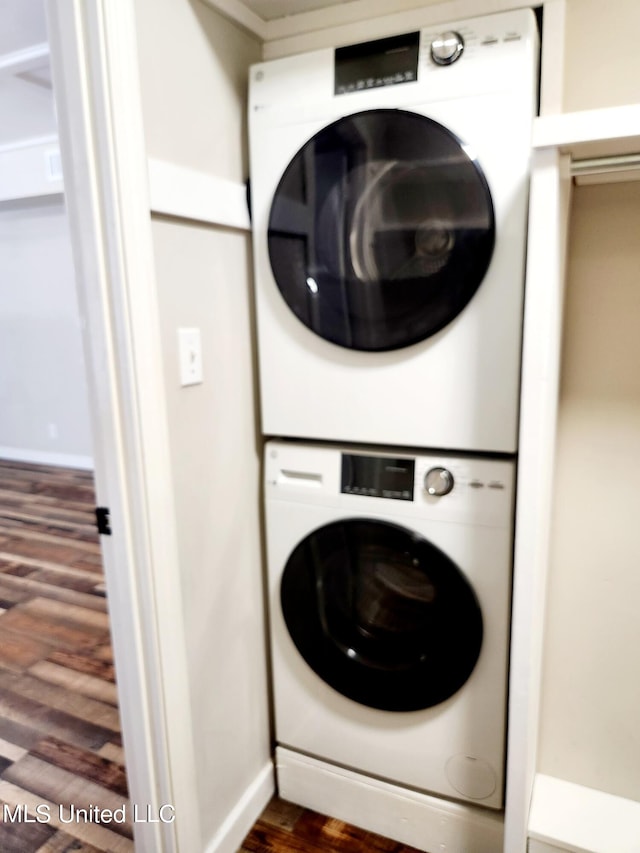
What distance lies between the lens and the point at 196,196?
1.27 metres

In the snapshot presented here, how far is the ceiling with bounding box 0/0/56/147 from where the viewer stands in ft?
9.73

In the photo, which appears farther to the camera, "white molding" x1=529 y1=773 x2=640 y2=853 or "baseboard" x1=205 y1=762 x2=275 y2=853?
"baseboard" x1=205 y1=762 x2=275 y2=853

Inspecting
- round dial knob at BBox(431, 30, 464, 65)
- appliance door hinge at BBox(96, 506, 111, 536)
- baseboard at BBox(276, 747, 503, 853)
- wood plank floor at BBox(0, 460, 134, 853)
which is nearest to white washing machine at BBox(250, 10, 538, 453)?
round dial knob at BBox(431, 30, 464, 65)

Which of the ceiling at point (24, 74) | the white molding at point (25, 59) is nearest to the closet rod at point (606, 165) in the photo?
the ceiling at point (24, 74)

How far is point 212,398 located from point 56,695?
1.50 m

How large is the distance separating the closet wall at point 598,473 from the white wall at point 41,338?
3.94m

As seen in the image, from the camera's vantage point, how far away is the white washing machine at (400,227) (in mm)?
1194

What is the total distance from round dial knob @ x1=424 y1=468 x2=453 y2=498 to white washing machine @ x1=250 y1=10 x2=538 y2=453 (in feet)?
0.22

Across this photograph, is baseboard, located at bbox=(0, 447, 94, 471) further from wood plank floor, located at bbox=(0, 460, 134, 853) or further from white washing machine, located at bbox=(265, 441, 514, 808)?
white washing machine, located at bbox=(265, 441, 514, 808)

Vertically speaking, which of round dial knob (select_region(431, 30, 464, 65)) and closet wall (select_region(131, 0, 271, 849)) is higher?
round dial knob (select_region(431, 30, 464, 65))

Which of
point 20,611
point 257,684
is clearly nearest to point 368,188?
point 257,684

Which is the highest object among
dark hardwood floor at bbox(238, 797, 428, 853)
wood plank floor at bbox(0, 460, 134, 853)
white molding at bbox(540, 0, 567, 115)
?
white molding at bbox(540, 0, 567, 115)

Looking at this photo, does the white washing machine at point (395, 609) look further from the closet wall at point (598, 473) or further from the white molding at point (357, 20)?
the white molding at point (357, 20)

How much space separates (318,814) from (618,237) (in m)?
1.65
